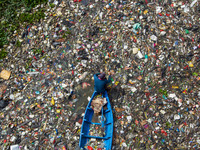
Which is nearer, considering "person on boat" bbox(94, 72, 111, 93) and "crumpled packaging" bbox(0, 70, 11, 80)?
"person on boat" bbox(94, 72, 111, 93)

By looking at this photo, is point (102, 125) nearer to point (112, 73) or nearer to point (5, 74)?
point (112, 73)

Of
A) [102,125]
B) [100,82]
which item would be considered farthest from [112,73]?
[102,125]

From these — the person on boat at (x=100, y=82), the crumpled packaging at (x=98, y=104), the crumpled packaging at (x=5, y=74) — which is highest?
the crumpled packaging at (x=5, y=74)

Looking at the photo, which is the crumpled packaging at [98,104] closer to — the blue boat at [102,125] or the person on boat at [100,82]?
the blue boat at [102,125]

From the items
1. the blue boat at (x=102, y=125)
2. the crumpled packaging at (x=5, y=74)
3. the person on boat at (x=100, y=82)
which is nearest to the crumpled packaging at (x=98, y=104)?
the blue boat at (x=102, y=125)

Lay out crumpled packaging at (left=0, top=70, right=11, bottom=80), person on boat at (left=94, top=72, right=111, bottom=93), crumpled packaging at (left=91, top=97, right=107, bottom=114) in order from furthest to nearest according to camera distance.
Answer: crumpled packaging at (left=0, top=70, right=11, bottom=80), crumpled packaging at (left=91, top=97, right=107, bottom=114), person on boat at (left=94, top=72, right=111, bottom=93)

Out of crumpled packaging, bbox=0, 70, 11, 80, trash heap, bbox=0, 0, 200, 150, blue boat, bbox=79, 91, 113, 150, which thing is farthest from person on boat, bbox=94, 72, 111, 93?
crumpled packaging, bbox=0, 70, 11, 80

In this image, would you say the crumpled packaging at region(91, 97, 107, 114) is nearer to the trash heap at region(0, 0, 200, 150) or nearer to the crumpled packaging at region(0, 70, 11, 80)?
the trash heap at region(0, 0, 200, 150)

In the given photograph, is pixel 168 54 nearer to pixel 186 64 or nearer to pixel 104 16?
pixel 186 64
